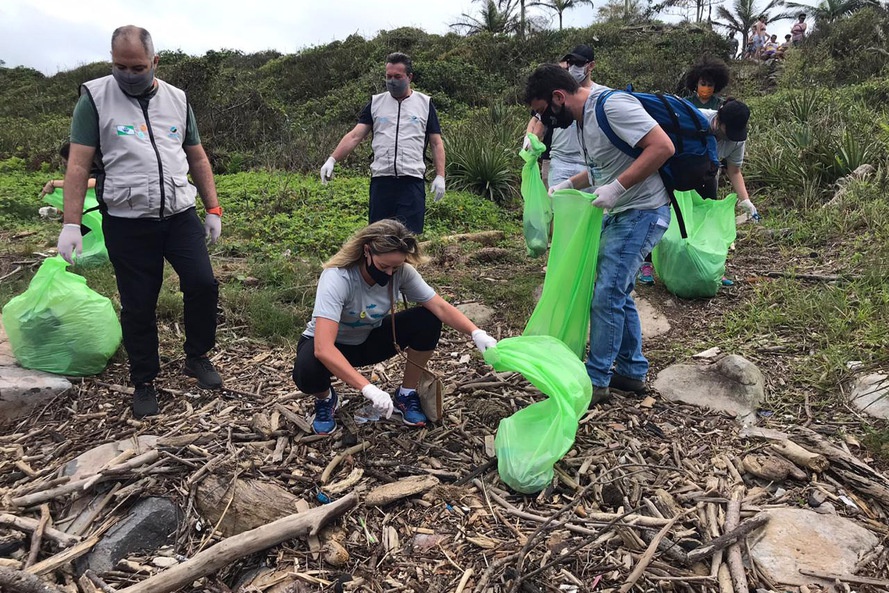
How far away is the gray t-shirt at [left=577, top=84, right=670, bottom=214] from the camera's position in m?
2.48

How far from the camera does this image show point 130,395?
3064 millimetres

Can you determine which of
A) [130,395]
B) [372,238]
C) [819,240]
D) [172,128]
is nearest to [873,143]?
[819,240]

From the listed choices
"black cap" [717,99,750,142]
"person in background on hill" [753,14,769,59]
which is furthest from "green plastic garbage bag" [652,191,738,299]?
"person in background on hill" [753,14,769,59]

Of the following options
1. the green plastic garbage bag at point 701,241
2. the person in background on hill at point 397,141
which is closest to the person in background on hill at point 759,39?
the green plastic garbage bag at point 701,241

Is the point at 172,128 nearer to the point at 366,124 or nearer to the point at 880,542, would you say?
the point at 366,124

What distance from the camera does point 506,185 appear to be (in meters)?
8.10

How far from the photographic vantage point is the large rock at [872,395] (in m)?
2.63

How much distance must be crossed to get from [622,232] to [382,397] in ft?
4.31

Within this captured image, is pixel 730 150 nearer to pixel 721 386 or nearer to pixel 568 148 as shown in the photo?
pixel 568 148

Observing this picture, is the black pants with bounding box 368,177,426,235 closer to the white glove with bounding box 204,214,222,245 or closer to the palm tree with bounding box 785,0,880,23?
the white glove with bounding box 204,214,222,245

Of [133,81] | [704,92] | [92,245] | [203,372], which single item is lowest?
[203,372]

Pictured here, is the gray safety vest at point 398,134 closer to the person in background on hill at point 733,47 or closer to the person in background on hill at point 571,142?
the person in background on hill at point 571,142

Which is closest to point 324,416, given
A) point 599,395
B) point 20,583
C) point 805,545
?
point 20,583

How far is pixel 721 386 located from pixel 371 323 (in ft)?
5.76
